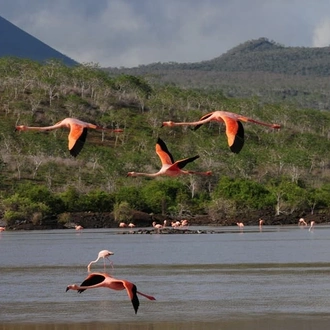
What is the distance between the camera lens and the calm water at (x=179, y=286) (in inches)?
893

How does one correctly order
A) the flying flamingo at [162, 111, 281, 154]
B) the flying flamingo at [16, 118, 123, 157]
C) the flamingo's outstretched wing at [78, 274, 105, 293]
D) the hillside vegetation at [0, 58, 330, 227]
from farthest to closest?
the hillside vegetation at [0, 58, 330, 227] < the flamingo's outstretched wing at [78, 274, 105, 293] < the flying flamingo at [16, 118, 123, 157] < the flying flamingo at [162, 111, 281, 154]

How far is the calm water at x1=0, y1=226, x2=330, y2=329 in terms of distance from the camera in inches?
893

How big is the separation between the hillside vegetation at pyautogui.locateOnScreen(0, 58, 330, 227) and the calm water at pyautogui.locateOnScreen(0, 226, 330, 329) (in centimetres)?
2873

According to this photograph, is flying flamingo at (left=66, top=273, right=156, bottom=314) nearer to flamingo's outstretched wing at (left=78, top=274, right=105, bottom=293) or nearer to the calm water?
flamingo's outstretched wing at (left=78, top=274, right=105, bottom=293)

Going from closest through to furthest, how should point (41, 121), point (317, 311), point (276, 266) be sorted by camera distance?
point (317, 311) < point (276, 266) < point (41, 121)

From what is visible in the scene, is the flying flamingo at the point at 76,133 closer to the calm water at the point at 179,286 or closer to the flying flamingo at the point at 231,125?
the flying flamingo at the point at 231,125

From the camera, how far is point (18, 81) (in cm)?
13188

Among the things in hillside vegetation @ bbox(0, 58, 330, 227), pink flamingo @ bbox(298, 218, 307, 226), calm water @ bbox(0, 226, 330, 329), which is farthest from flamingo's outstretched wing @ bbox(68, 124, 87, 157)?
pink flamingo @ bbox(298, 218, 307, 226)

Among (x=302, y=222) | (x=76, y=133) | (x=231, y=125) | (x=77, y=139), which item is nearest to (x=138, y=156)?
(x=302, y=222)

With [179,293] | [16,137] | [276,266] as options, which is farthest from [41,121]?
[179,293]

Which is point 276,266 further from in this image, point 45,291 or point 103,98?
point 103,98

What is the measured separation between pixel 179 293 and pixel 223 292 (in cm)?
111

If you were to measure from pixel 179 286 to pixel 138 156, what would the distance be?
235 ft

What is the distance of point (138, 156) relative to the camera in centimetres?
10100
